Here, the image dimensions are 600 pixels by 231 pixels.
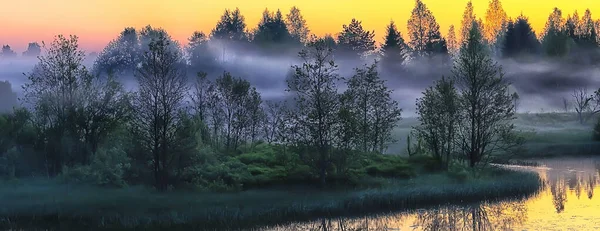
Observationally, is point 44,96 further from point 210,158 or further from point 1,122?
point 210,158

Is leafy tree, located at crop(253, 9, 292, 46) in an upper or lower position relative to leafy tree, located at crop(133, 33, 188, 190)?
upper

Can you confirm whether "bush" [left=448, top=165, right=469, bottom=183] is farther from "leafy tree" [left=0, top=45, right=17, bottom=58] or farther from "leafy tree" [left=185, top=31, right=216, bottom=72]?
"leafy tree" [left=0, top=45, right=17, bottom=58]

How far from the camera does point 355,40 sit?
119438 mm

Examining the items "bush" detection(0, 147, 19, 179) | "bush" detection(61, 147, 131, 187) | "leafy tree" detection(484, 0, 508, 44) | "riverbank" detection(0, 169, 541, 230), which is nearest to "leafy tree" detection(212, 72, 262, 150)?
"bush" detection(0, 147, 19, 179)

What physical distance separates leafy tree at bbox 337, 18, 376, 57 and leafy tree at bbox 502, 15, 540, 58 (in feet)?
84.7

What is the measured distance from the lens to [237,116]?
61688mm

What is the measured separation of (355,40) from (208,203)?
87.4 m

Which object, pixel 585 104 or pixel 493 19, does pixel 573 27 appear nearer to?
pixel 493 19

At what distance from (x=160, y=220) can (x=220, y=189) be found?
7.78 m

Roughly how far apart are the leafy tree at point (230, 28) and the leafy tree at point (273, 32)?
320 centimetres

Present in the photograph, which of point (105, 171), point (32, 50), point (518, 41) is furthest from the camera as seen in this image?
point (32, 50)

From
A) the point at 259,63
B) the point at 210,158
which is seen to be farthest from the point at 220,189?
the point at 259,63

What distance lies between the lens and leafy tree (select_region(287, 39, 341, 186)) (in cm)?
4419

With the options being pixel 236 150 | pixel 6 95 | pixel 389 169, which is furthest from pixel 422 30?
pixel 389 169
